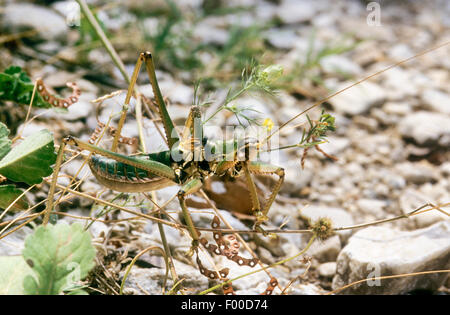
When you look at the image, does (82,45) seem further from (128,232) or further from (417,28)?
(417,28)

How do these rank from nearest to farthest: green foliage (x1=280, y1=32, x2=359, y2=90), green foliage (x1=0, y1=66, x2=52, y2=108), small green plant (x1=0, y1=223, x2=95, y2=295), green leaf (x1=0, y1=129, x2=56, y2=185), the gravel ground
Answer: small green plant (x1=0, y1=223, x2=95, y2=295), green leaf (x1=0, y1=129, x2=56, y2=185), the gravel ground, green foliage (x1=0, y1=66, x2=52, y2=108), green foliage (x1=280, y1=32, x2=359, y2=90)

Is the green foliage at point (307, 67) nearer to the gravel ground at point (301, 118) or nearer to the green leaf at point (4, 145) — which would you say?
the gravel ground at point (301, 118)

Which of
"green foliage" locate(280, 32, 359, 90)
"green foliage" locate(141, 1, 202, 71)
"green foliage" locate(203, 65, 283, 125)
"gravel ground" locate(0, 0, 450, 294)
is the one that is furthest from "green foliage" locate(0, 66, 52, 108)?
"green foliage" locate(280, 32, 359, 90)

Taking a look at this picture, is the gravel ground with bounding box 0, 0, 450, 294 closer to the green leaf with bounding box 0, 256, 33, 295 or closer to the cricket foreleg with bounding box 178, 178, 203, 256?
the cricket foreleg with bounding box 178, 178, 203, 256

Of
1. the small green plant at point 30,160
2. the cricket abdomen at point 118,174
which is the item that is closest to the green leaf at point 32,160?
the small green plant at point 30,160

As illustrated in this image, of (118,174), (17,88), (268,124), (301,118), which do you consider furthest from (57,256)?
(301,118)
